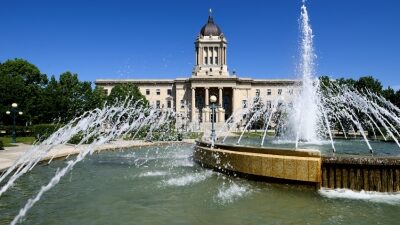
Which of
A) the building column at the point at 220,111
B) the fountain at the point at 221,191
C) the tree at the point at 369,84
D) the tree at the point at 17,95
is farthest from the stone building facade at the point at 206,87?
the fountain at the point at 221,191

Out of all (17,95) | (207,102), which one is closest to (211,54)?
(207,102)

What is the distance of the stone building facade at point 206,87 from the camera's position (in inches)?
3607

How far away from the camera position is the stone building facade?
91625 mm

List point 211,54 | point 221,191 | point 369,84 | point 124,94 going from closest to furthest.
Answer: point 221,191
point 369,84
point 124,94
point 211,54

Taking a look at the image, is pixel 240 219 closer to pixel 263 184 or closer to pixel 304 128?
pixel 263 184

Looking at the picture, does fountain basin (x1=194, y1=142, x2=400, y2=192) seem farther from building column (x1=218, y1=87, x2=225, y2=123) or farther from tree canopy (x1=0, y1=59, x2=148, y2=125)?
building column (x1=218, y1=87, x2=225, y2=123)

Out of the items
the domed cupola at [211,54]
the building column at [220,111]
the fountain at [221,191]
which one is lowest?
the fountain at [221,191]

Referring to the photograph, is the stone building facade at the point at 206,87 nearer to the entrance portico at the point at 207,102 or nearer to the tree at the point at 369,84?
the entrance portico at the point at 207,102

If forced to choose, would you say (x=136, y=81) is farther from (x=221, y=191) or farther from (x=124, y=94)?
Result: (x=221, y=191)

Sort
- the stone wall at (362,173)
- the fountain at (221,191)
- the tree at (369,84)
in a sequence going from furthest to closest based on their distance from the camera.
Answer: the tree at (369,84)
the stone wall at (362,173)
the fountain at (221,191)

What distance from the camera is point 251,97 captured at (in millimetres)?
94438

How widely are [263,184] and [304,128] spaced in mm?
15751

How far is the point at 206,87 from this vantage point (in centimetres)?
9144

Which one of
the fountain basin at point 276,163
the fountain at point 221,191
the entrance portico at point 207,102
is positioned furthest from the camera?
the entrance portico at point 207,102
